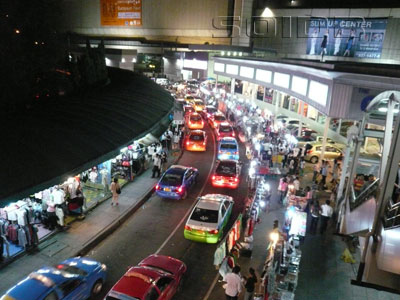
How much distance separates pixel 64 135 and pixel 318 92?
12789 millimetres

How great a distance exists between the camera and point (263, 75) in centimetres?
2867

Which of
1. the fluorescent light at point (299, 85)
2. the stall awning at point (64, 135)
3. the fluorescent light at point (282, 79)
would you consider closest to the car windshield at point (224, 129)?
the fluorescent light at point (282, 79)

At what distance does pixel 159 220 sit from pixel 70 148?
23.8 feet

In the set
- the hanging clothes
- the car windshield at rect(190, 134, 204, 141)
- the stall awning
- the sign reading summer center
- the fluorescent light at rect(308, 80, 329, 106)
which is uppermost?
the sign reading summer center

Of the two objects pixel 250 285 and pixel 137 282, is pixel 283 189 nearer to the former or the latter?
pixel 250 285

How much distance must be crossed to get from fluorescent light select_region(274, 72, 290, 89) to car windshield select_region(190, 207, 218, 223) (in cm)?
1260

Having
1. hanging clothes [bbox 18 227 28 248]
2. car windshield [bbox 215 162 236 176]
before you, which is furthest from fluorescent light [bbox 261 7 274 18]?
hanging clothes [bbox 18 227 28 248]

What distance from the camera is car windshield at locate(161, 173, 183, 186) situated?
1892 centimetres

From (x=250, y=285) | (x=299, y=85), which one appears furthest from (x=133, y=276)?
(x=299, y=85)

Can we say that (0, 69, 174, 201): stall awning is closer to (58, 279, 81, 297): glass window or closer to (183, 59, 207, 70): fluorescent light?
(58, 279, 81, 297): glass window

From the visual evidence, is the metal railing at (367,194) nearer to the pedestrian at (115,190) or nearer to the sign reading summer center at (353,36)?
the pedestrian at (115,190)

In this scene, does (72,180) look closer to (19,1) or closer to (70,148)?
(70,148)

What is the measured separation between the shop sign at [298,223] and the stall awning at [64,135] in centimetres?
692

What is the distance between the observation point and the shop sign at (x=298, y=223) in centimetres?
1301
